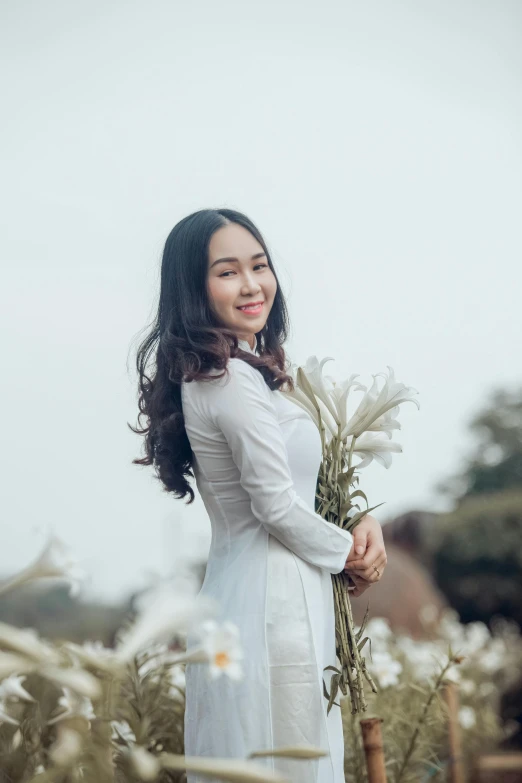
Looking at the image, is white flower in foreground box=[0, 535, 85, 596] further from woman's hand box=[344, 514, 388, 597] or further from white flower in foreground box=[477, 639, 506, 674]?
white flower in foreground box=[477, 639, 506, 674]

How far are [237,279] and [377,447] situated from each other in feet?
1.75

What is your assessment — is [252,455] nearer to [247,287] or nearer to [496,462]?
[247,287]

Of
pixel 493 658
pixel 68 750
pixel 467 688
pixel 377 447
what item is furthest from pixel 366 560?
pixel 493 658

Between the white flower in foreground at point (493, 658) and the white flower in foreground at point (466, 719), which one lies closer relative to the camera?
the white flower in foreground at point (466, 719)

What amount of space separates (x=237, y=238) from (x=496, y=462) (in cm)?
1652

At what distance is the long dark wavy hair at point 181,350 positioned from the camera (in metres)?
2.10

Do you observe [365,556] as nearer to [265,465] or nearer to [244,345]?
[265,465]

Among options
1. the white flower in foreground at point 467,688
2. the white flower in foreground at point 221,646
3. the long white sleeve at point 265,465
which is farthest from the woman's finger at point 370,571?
the white flower in foreground at point 467,688

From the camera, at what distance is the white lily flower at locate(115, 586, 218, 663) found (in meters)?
1.06

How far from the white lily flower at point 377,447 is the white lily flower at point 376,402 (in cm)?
4

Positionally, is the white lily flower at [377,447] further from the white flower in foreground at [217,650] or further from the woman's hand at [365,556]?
the white flower in foreground at [217,650]

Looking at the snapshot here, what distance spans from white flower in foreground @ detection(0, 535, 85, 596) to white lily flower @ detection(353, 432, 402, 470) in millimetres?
1234

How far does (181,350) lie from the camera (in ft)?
6.93

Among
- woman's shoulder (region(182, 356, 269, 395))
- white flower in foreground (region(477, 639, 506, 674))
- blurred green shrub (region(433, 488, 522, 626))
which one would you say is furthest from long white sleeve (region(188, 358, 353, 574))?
blurred green shrub (region(433, 488, 522, 626))
